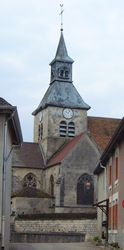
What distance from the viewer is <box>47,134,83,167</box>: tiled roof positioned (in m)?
63.3

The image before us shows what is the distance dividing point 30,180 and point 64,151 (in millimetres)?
5812

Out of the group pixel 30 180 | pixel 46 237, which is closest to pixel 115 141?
pixel 46 237

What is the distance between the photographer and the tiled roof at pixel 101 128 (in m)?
70.7

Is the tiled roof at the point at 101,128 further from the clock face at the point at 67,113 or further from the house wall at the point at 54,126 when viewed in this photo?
the clock face at the point at 67,113

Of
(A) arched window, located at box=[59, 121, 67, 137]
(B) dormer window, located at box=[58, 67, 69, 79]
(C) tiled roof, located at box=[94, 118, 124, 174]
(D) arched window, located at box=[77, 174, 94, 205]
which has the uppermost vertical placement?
(B) dormer window, located at box=[58, 67, 69, 79]

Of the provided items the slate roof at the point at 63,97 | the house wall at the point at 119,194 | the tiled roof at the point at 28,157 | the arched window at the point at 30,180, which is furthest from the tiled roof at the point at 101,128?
the house wall at the point at 119,194

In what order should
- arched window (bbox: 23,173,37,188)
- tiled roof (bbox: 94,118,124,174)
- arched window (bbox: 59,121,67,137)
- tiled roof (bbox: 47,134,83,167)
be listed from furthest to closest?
arched window (bbox: 59,121,67,137) < arched window (bbox: 23,173,37,188) < tiled roof (bbox: 47,134,83,167) < tiled roof (bbox: 94,118,124,174)

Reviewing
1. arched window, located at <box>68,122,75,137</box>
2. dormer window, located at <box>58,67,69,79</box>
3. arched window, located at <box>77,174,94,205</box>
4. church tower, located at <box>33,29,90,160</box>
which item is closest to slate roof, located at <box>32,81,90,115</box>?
church tower, located at <box>33,29,90,160</box>

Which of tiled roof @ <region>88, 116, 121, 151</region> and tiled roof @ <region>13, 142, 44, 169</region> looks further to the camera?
tiled roof @ <region>88, 116, 121, 151</region>

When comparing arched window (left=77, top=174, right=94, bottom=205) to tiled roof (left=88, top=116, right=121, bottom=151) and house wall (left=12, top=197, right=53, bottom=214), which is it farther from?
tiled roof (left=88, top=116, right=121, bottom=151)

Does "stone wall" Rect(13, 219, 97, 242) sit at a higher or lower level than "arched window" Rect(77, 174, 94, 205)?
lower

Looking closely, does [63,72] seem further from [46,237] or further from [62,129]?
[46,237]

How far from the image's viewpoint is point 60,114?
7075 centimetres

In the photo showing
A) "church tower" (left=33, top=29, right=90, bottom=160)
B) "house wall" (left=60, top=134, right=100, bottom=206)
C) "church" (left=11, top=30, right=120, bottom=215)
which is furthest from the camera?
"church tower" (left=33, top=29, right=90, bottom=160)
